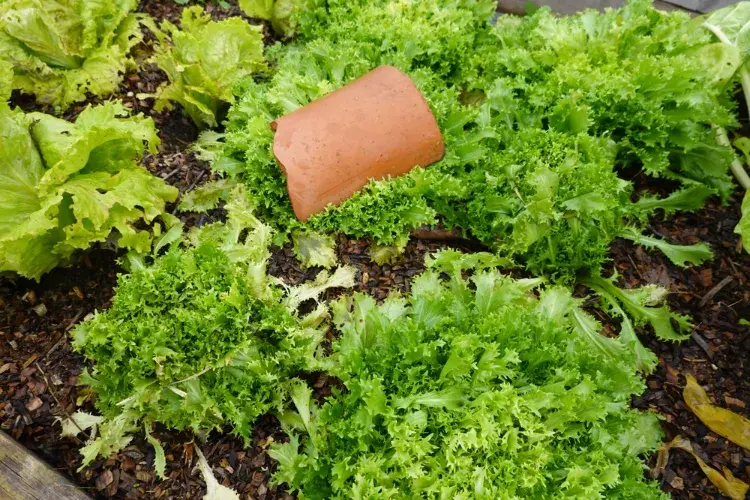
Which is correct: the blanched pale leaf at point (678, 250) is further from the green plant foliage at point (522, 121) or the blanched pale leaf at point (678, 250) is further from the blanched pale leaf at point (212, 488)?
the blanched pale leaf at point (212, 488)

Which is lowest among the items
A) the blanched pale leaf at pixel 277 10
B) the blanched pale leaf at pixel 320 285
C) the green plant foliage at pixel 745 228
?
the blanched pale leaf at pixel 320 285

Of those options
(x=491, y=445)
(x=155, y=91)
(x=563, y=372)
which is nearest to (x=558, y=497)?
(x=491, y=445)

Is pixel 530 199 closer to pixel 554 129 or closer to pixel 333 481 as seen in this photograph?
pixel 554 129

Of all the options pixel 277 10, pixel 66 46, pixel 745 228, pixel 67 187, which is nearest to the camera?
pixel 67 187

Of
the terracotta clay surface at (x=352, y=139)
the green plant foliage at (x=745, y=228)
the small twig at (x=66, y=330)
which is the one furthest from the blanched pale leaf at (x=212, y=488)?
the green plant foliage at (x=745, y=228)

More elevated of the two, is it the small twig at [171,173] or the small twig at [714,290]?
the small twig at [171,173]

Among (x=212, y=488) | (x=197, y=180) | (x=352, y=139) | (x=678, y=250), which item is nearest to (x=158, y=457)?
(x=212, y=488)

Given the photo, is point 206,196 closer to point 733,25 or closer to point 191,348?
point 191,348
